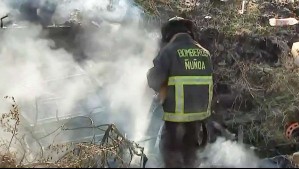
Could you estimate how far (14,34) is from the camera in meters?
8.35

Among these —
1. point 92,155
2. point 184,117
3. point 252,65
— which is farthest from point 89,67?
point 92,155

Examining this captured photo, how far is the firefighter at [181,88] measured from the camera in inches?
199

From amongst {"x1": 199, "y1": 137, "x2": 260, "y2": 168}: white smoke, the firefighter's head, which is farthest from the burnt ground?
the firefighter's head

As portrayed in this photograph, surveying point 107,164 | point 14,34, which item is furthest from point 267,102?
point 14,34

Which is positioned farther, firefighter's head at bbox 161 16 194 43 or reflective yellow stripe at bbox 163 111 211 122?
firefighter's head at bbox 161 16 194 43

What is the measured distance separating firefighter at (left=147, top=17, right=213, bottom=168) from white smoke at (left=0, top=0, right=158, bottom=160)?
3.80 feet

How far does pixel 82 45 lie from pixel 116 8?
104cm

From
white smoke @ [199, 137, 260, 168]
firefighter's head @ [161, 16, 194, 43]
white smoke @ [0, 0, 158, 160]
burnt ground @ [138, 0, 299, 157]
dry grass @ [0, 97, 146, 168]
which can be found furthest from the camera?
white smoke @ [0, 0, 158, 160]

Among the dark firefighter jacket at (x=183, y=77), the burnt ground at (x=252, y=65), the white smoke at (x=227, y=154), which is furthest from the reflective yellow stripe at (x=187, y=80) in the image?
the burnt ground at (x=252, y=65)

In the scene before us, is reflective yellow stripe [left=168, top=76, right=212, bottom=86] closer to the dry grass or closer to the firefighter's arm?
the firefighter's arm

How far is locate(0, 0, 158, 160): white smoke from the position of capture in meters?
6.83

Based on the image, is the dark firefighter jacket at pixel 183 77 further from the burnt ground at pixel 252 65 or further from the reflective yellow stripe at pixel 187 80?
the burnt ground at pixel 252 65

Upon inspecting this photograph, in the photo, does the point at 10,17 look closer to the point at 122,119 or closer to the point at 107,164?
the point at 122,119

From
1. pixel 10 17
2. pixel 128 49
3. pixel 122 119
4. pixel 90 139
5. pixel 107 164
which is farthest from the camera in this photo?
pixel 10 17
